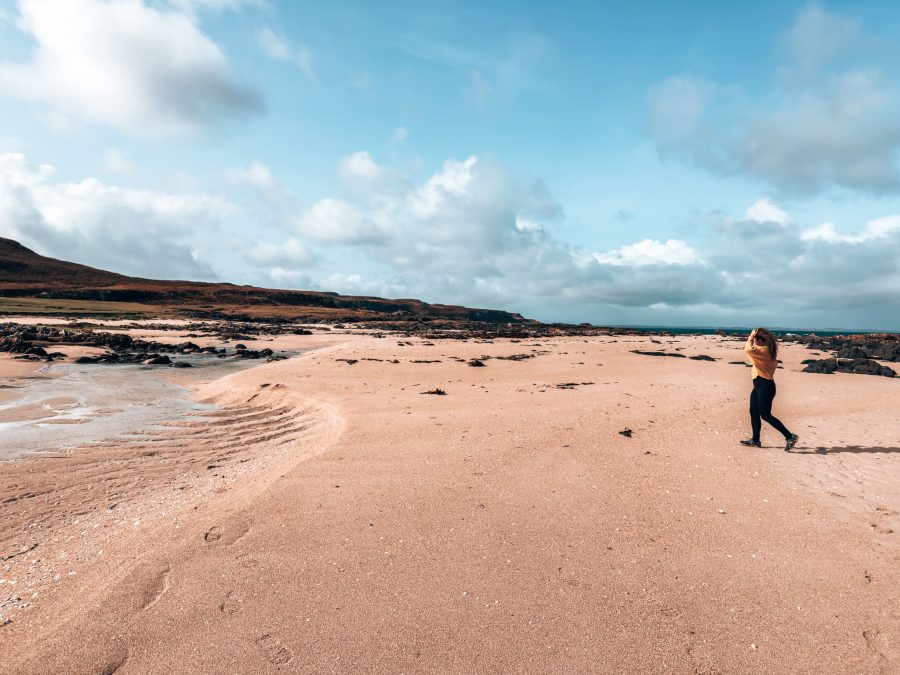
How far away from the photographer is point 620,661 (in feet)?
10.6

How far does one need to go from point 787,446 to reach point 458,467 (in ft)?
19.8

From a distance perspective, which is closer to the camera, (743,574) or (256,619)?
(256,619)

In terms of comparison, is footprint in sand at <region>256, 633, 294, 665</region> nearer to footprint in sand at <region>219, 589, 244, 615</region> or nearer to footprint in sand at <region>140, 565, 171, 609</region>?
footprint in sand at <region>219, 589, 244, 615</region>

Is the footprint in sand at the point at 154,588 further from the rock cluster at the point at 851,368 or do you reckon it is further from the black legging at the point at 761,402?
the rock cluster at the point at 851,368

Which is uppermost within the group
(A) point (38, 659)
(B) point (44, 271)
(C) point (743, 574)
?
(B) point (44, 271)

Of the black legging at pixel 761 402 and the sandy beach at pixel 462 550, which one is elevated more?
the black legging at pixel 761 402

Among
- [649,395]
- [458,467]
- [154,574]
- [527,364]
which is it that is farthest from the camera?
[527,364]

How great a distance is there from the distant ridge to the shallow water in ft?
212

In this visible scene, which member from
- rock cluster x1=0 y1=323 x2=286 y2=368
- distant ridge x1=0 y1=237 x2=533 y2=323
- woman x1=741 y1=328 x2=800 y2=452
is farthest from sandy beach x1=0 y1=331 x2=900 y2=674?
distant ridge x1=0 y1=237 x2=533 y2=323

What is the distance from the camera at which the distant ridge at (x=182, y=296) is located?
310 feet

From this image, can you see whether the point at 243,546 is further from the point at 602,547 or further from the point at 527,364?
the point at 527,364

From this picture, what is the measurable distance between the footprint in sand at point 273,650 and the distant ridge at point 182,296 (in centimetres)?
8270

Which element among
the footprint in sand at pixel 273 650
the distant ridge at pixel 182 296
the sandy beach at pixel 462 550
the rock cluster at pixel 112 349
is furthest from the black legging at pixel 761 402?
the distant ridge at pixel 182 296

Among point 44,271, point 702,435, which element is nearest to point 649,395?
point 702,435
